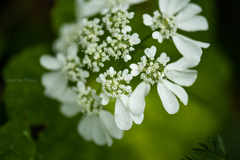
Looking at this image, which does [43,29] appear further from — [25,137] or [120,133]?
[120,133]

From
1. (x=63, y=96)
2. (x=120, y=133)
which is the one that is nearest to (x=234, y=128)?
(x=120, y=133)

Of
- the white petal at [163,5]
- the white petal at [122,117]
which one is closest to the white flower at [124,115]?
the white petal at [122,117]

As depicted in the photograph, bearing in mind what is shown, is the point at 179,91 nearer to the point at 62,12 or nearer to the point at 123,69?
the point at 123,69

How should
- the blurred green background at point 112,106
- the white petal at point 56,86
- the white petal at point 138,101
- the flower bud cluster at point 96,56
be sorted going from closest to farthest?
the white petal at point 138,101 < the flower bud cluster at point 96,56 < the white petal at point 56,86 < the blurred green background at point 112,106

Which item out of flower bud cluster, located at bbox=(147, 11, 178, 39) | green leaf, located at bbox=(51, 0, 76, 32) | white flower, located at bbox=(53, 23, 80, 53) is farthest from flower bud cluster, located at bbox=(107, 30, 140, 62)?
green leaf, located at bbox=(51, 0, 76, 32)

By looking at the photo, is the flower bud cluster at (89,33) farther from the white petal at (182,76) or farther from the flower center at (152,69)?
the white petal at (182,76)

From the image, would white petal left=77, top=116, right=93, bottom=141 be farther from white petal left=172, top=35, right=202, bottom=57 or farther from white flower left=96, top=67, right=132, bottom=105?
white petal left=172, top=35, right=202, bottom=57
